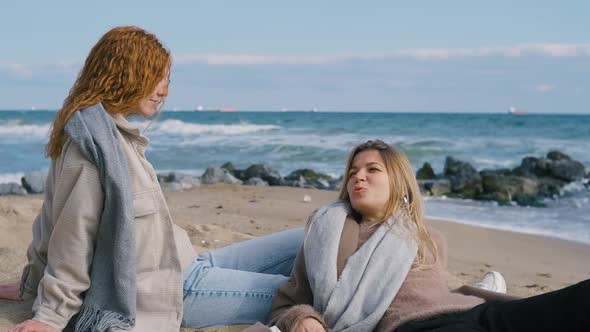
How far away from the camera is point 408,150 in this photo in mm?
23750

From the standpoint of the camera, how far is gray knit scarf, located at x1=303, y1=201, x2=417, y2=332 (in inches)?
125

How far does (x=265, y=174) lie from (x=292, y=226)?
7.61 meters

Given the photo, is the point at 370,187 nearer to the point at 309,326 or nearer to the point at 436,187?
the point at 309,326

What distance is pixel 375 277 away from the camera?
127 inches

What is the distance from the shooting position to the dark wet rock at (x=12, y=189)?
12.9 metres

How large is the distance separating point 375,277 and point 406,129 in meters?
33.5

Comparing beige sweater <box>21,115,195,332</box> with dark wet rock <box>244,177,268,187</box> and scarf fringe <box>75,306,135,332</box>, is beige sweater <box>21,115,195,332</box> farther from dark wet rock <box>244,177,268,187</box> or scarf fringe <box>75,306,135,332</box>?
dark wet rock <box>244,177,268,187</box>

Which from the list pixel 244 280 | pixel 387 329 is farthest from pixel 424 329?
pixel 244 280

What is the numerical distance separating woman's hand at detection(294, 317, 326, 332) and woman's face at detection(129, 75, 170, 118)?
47.1 inches

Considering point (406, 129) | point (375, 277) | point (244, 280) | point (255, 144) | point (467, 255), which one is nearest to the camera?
point (375, 277)

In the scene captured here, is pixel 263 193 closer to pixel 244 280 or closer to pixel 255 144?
pixel 244 280

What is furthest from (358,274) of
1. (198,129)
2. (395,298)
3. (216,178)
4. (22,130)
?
(22,130)

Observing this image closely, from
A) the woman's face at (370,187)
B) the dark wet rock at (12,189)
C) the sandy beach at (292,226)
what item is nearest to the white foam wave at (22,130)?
the dark wet rock at (12,189)

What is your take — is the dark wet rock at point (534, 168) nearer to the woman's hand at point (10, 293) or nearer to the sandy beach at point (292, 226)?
the sandy beach at point (292, 226)
